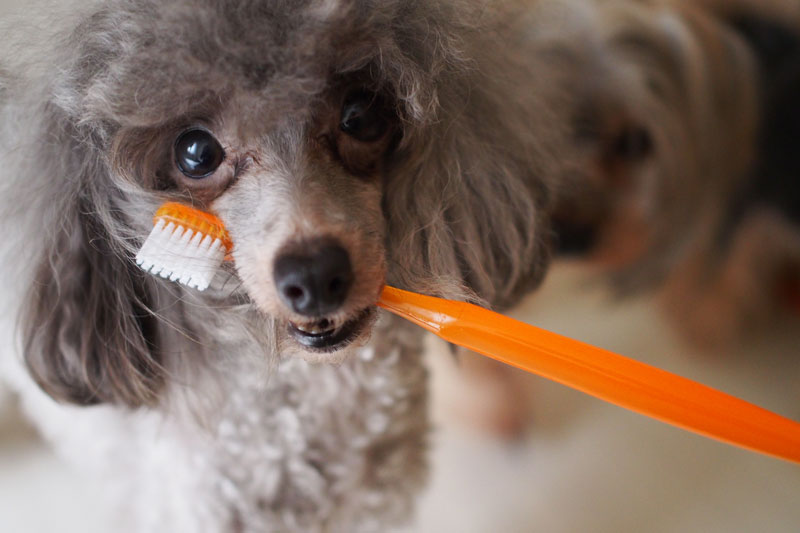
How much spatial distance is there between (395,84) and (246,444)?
424mm

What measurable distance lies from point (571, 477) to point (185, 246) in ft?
2.90

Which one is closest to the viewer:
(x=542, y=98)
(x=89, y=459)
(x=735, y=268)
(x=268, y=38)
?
(x=268, y=38)

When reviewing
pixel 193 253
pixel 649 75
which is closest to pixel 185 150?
pixel 193 253

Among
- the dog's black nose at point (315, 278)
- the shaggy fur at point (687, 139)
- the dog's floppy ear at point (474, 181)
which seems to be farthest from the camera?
the shaggy fur at point (687, 139)

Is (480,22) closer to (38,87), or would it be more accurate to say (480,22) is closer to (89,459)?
(38,87)

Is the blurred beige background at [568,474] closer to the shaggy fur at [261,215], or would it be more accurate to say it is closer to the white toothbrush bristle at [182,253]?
the shaggy fur at [261,215]

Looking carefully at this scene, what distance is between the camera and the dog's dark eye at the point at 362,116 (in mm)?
556

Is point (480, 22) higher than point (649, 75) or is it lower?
higher

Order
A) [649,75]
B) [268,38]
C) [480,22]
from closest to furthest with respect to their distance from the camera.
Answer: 1. [268,38]
2. [480,22]
3. [649,75]

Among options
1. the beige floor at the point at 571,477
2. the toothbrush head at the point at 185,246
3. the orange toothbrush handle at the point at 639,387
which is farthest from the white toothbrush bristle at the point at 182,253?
the beige floor at the point at 571,477

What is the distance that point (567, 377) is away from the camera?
518mm

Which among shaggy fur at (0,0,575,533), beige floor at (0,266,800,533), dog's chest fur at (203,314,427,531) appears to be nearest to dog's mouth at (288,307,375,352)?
shaggy fur at (0,0,575,533)

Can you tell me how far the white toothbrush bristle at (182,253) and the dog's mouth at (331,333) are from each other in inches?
3.4

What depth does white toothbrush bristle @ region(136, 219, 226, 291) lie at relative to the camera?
53cm
